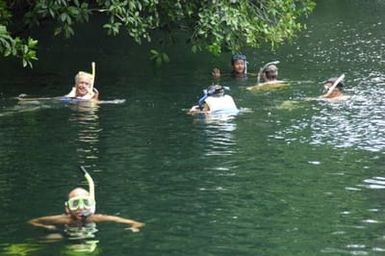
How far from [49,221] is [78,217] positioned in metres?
0.60

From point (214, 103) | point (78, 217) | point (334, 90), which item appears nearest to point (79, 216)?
point (78, 217)

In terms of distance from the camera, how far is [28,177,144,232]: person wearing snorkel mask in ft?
37.9

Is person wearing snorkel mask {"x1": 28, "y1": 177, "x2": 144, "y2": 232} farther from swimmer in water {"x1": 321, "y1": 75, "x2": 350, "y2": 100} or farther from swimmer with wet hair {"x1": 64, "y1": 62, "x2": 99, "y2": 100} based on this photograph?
swimmer in water {"x1": 321, "y1": 75, "x2": 350, "y2": 100}

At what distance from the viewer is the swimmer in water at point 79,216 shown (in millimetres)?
11555

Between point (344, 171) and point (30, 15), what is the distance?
976 cm

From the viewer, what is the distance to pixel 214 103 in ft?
65.9

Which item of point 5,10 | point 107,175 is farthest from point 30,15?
point 107,175

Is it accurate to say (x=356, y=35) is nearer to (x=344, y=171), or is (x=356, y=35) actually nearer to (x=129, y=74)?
(x=129, y=74)

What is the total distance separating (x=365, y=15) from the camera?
4725 centimetres

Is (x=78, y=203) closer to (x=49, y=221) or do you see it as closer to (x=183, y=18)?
(x=49, y=221)

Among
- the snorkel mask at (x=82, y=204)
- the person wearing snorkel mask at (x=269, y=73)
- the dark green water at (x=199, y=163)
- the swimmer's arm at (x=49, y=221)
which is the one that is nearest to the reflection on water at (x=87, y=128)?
the dark green water at (x=199, y=163)

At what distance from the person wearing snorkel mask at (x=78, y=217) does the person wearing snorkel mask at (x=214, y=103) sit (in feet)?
26.5

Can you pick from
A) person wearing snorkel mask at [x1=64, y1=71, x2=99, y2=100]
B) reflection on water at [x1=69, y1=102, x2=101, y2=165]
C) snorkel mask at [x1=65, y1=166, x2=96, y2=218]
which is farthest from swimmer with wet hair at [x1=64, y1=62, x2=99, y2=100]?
snorkel mask at [x1=65, y1=166, x2=96, y2=218]

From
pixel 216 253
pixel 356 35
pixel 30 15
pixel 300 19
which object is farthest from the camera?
pixel 300 19
